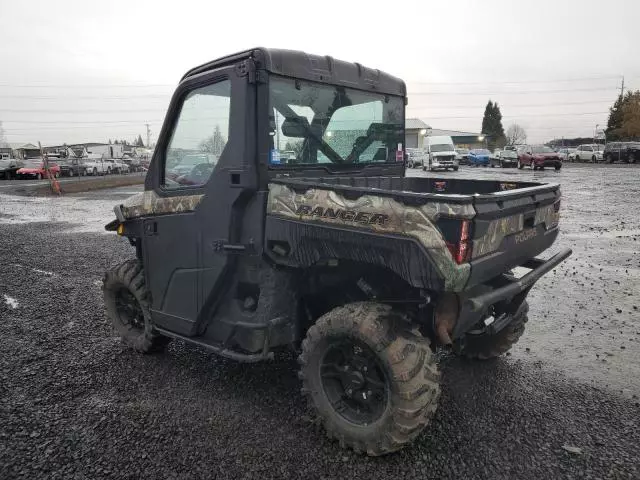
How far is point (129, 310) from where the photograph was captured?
15.2 feet

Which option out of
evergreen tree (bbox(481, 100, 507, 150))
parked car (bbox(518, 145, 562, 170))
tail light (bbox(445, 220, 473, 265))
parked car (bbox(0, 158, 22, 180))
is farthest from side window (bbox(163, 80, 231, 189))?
evergreen tree (bbox(481, 100, 507, 150))

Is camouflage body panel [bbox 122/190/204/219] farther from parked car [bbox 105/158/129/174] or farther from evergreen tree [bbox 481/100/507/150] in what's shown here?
evergreen tree [bbox 481/100/507/150]

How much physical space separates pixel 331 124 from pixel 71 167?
40033mm

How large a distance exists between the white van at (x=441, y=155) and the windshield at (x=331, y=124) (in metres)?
32.9

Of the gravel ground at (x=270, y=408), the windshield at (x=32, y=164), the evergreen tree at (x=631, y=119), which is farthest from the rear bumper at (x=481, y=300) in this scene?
the evergreen tree at (x=631, y=119)

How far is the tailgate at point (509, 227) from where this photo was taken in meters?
2.59

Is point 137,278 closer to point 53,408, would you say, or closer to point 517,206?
point 53,408

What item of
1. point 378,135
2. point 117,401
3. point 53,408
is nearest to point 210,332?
point 117,401

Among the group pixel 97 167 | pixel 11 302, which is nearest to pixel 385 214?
pixel 11 302

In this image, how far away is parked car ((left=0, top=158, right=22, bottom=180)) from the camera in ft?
116

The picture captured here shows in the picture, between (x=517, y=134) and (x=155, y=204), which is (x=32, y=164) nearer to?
(x=155, y=204)

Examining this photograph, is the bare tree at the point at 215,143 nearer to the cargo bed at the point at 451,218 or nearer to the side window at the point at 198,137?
the side window at the point at 198,137

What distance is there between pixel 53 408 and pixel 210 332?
1.24 metres

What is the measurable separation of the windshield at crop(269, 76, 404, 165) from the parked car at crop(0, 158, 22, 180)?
39.2m
